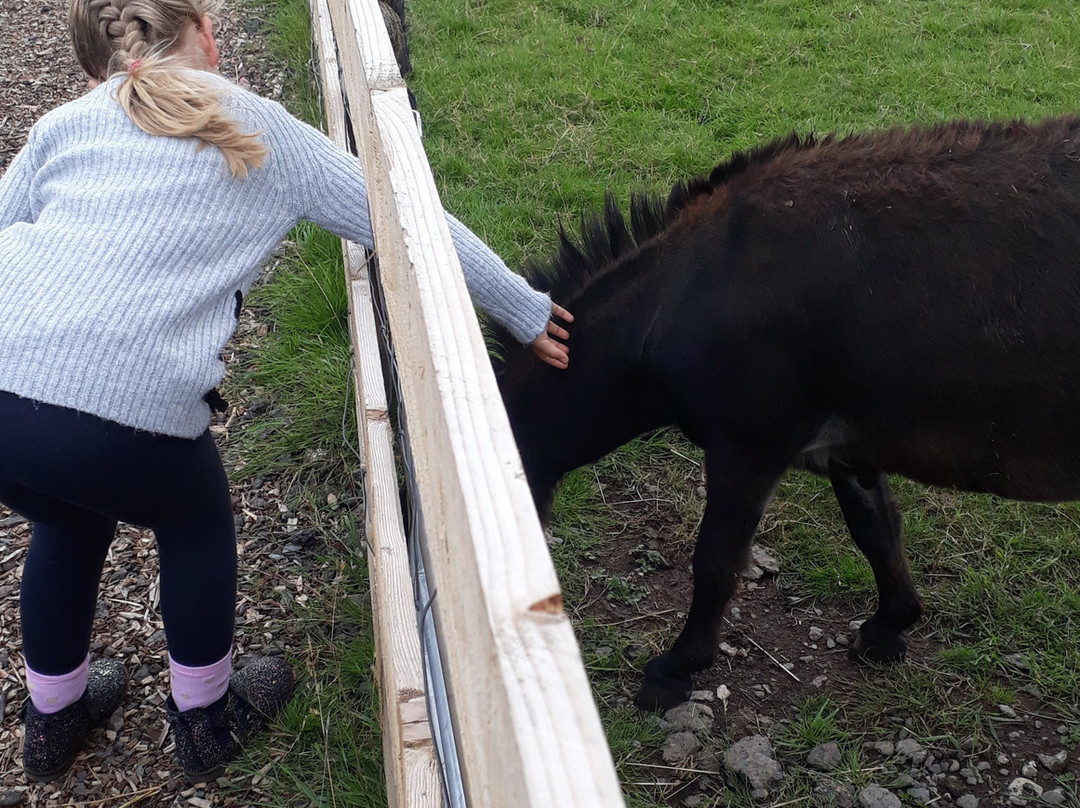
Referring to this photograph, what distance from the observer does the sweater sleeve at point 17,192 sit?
2035mm

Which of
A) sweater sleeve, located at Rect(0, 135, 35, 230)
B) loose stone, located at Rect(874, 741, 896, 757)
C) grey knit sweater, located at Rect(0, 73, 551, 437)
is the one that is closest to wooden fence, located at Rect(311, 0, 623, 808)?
grey knit sweater, located at Rect(0, 73, 551, 437)

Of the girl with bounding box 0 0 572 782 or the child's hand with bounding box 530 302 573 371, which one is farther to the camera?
the child's hand with bounding box 530 302 573 371

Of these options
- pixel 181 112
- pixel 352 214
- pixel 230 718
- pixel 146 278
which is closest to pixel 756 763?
pixel 230 718

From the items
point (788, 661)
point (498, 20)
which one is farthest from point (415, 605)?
point (498, 20)

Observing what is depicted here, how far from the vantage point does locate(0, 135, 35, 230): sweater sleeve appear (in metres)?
2.04

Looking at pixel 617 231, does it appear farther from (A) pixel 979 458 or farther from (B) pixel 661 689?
(B) pixel 661 689

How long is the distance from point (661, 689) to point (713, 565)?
0.42 m

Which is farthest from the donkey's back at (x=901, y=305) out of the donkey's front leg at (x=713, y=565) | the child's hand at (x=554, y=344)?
the child's hand at (x=554, y=344)

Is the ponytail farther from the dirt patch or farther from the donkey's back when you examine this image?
the dirt patch

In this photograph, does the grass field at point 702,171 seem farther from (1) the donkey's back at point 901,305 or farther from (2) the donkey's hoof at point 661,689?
(1) the donkey's back at point 901,305

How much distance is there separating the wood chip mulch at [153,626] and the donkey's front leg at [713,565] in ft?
3.49

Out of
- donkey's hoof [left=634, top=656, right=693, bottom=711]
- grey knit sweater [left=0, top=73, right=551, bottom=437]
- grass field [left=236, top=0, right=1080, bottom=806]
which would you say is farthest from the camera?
grass field [left=236, top=0, right=1080, bottom=806]

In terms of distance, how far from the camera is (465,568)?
34.9 inches

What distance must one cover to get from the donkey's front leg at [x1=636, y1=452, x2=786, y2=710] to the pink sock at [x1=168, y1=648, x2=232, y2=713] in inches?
47.9
